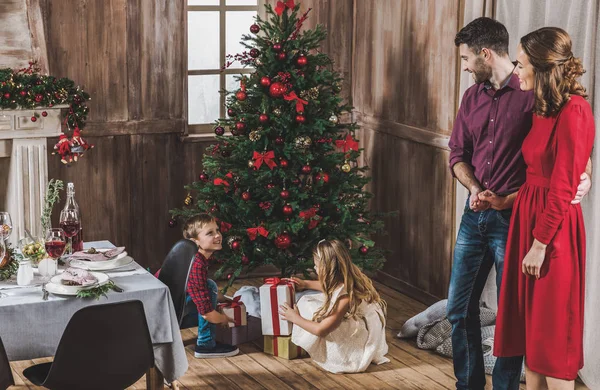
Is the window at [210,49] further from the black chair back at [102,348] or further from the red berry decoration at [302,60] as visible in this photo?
the black chair back at [102,348]

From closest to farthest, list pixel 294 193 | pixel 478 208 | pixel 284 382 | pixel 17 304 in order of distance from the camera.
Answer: pixel 17 304, pixel 478 208, pixel 284 382, pixel 294 193

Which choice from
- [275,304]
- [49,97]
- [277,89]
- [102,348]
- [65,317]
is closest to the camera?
[102,348]

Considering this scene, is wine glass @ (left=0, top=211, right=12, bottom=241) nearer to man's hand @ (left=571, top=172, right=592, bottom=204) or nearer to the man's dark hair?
the man's dark hair

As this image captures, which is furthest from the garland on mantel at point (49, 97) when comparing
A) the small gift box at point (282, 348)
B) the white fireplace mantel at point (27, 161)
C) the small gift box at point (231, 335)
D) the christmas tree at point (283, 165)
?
the small gift box at point (282, 348)

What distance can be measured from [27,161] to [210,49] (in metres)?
1.54

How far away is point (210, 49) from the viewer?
6.34 metres

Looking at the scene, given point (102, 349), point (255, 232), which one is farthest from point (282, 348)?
point (102, 349)

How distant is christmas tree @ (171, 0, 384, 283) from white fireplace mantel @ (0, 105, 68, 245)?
3.28 feet

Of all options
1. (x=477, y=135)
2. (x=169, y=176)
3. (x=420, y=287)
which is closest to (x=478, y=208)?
(x=477, y=135)

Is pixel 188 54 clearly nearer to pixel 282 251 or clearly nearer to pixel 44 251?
pixel 282 251

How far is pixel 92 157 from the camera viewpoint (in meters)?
6.02

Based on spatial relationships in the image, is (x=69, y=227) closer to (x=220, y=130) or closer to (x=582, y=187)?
(x=220, y=130)

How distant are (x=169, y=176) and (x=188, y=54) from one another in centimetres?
87

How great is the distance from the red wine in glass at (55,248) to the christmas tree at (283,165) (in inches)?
63.2
